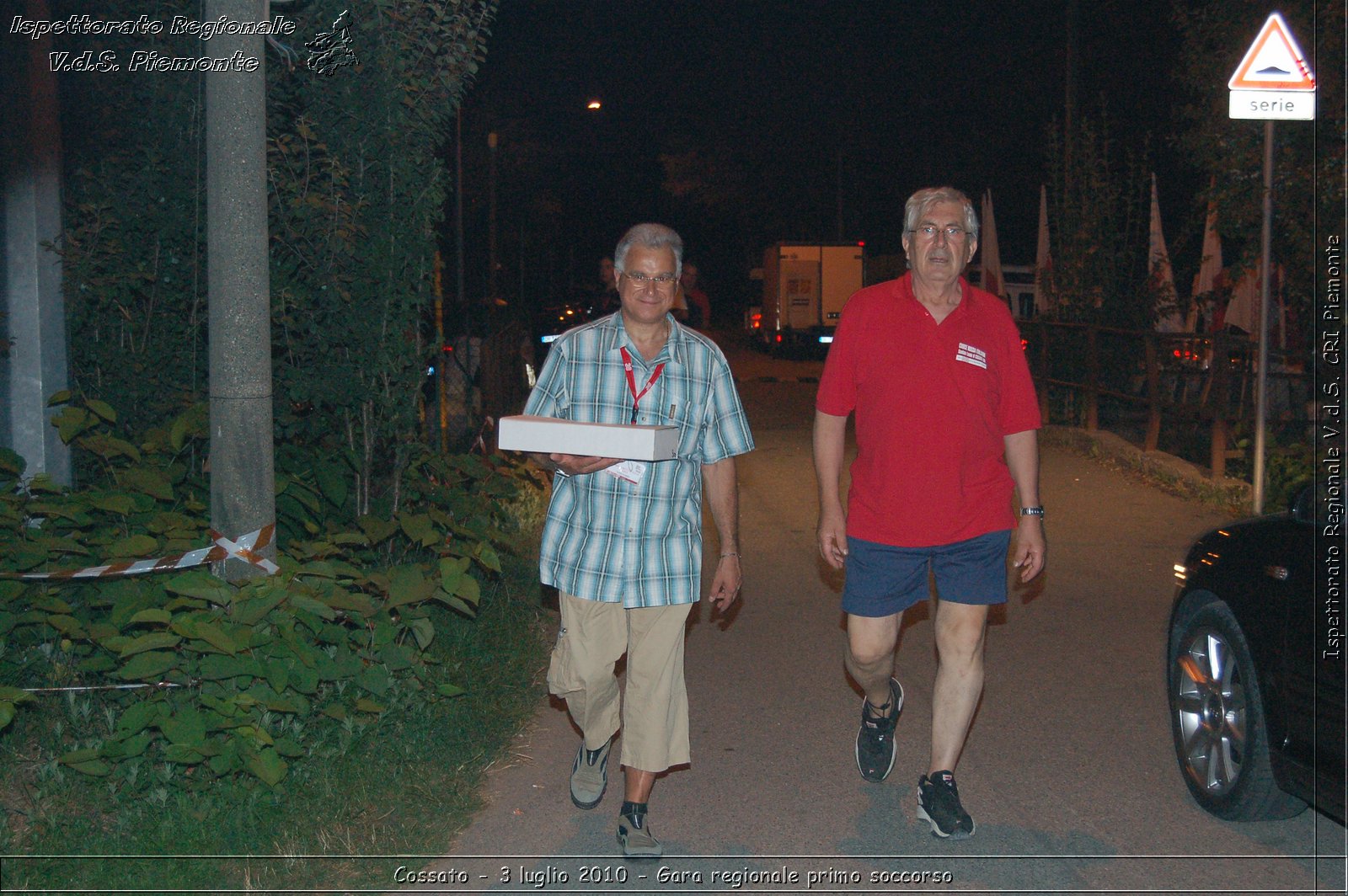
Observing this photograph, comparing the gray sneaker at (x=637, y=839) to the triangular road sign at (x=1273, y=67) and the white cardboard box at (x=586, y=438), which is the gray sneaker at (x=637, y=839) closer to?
the white cardboard box at (x=586, y=438)

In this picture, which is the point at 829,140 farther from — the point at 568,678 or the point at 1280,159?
the point at 568,678

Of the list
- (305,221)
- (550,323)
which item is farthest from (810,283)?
(305,221)

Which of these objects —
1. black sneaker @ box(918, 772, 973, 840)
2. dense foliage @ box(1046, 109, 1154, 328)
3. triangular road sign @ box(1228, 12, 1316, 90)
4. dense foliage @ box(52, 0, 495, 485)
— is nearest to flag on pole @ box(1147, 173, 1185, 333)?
dense foliage @ box(1046, 109, 1154, 328)

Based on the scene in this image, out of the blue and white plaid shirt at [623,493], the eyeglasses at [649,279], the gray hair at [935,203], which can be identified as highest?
the gray hair at [935,203]

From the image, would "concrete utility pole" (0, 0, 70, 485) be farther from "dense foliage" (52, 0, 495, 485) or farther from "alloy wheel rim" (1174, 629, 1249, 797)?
"alloy wheel rim" (1174, 629, 1249, 797)

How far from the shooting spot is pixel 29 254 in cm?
721

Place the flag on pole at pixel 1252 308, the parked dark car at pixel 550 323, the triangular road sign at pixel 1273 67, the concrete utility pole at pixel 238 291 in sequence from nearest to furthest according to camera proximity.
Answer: the concrete utility pole at pixel 238 291 → the triangular road sign at pixel 1273 67 → the flag on pole at pixel 1252 308 → the parked dark car at pixel 550 323

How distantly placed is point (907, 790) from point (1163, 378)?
931 cm

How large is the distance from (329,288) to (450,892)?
3262 mm

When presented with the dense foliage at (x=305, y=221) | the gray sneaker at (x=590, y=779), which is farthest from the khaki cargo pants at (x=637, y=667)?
the dense foliage at (x=305, y=221)

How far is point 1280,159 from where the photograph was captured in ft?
33.7

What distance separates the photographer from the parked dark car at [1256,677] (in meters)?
4.18

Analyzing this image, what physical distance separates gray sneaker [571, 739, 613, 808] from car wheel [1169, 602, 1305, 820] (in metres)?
2.20

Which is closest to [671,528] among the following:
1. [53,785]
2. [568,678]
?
[568,678]
